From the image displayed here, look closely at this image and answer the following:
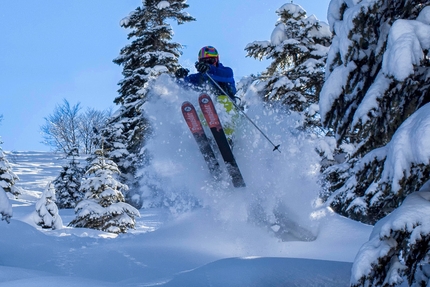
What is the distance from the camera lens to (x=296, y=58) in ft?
41.1

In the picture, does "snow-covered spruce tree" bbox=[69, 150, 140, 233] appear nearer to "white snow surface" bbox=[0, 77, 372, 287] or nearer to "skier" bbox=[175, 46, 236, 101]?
"white snow surface" bbox=[0, 77, 372, 287]

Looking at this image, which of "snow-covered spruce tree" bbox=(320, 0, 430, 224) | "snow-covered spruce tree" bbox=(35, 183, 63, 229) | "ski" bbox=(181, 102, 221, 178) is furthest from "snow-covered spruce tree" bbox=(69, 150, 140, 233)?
"snow-covered spruce tree" bbox=(320, 0, 430, 224)

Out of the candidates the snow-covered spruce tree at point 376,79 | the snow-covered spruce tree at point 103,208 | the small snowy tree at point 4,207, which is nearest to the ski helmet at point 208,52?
the snow-covered spruce tree at point 103,208

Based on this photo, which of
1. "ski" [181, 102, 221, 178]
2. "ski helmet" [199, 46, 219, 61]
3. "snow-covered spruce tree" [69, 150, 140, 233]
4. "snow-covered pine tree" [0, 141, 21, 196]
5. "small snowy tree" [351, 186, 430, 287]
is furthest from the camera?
"snow-covered pine tree" [0, 141, 21, 196]

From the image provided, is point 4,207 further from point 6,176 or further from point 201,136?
point 6,176

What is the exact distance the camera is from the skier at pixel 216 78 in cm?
938

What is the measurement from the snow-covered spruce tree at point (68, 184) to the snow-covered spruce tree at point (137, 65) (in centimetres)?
422

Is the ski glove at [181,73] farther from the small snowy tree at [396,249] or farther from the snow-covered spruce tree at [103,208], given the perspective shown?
the small snowy tree at [396,249]

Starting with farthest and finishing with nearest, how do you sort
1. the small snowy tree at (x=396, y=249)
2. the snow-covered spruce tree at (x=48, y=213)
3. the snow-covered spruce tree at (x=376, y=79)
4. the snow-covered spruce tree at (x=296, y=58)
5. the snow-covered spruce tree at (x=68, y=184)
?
the snow-covered spruce tree at (x=68, y=184)
the snow-covered spruce tree at (x=296, y=58)
the snow-covered spruce tree at (x=48, y=213)
the snow-covered spruce tree at (x=376, y=79)
the small snowy tree at (x=396, y=249)

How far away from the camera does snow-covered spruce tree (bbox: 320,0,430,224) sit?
2.96 metres

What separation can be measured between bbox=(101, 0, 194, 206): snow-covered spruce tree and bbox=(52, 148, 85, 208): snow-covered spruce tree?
4.22 m

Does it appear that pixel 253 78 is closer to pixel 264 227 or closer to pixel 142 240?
pixel 264 227

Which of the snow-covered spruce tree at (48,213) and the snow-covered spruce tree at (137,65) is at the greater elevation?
the snow-covered spruce tree at (137,65)

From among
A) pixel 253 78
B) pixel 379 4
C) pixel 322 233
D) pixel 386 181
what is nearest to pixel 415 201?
pixel 386 181
